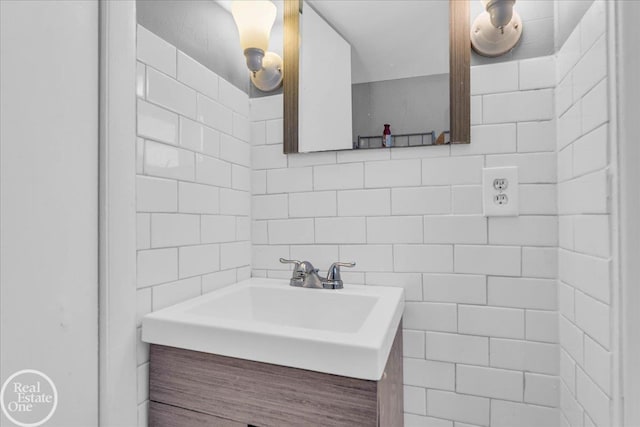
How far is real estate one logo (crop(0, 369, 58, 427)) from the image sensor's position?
604mm

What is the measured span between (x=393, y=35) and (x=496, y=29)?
30cm

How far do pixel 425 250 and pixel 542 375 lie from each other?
46 centimetres

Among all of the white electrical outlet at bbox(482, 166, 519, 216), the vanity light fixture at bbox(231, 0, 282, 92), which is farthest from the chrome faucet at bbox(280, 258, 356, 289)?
the vanity light fixture at bbox(231, 0, 282, 92)

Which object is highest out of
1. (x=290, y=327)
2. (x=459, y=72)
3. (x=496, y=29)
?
(x=496, y=29)

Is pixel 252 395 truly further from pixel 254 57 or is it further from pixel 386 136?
pixel 254 57


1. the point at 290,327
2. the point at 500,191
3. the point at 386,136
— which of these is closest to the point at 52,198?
the point at 290,327

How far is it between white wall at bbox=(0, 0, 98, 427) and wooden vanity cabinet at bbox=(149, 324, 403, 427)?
15cm

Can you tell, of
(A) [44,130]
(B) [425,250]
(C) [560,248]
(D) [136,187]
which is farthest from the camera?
(B) [425,250]

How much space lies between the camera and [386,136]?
1098mm

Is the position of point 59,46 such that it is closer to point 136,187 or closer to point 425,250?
point 136,187

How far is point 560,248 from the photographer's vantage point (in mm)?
935

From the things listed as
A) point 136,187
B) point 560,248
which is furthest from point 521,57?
point 136,187

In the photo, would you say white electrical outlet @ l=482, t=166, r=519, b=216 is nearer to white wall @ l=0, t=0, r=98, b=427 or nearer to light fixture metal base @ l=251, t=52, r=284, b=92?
light fixture metal base @ l=251, t=52, r=284, b=92

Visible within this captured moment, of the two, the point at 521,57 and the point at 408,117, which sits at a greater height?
the point at 521,57
